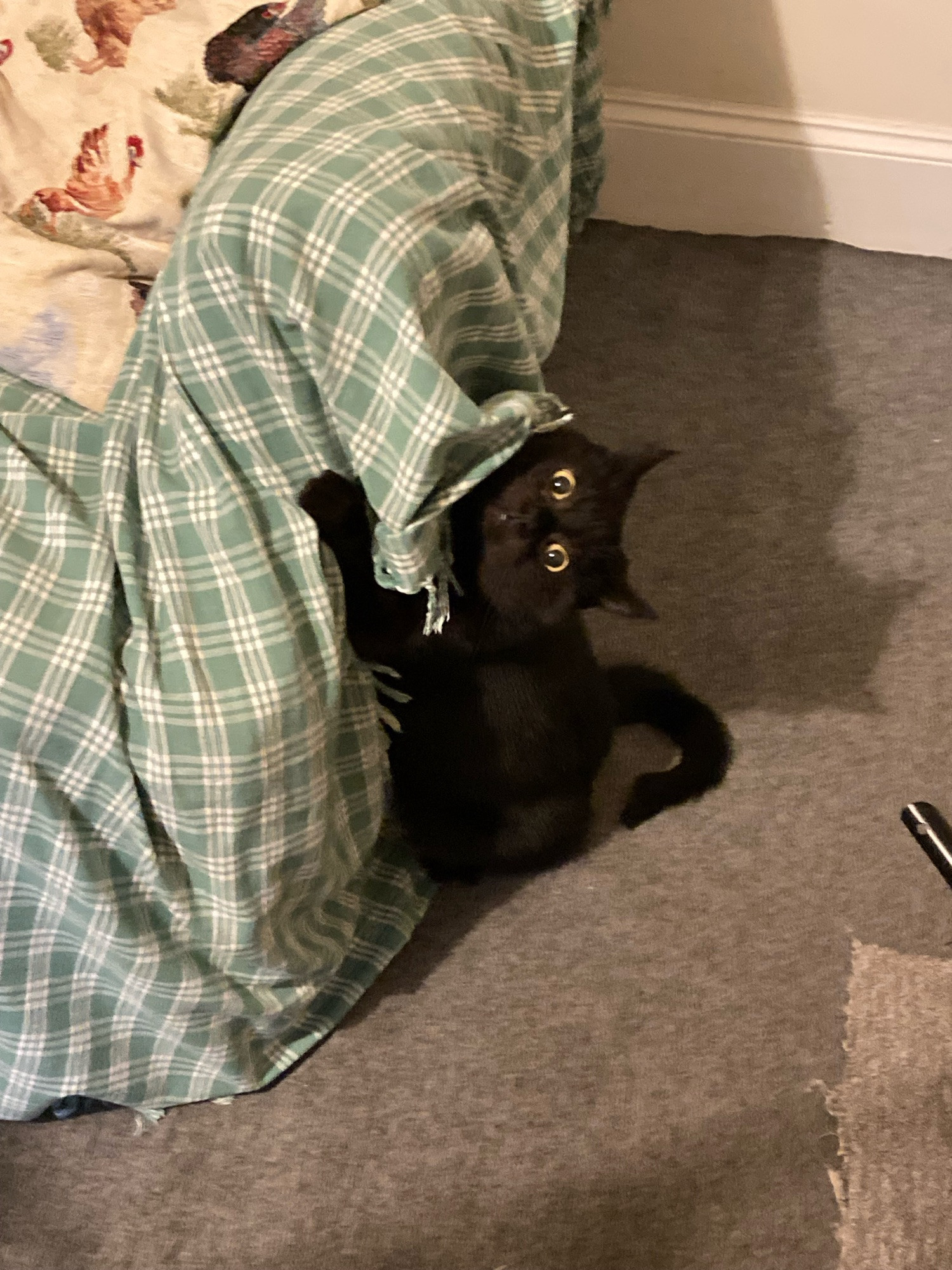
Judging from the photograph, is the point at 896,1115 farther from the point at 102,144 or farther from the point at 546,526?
the point at 102,144

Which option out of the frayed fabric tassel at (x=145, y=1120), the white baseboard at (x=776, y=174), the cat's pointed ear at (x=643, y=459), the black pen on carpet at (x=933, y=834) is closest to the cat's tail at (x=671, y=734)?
the black pen on carpet at (x=933, y=834)

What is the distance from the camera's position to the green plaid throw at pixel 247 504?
0.74 meters

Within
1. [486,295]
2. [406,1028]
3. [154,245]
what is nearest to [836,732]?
[406,1028]

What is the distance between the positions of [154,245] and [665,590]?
836 millimetres

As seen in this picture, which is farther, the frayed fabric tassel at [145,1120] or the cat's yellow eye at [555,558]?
the frayed fabric tassel at [145,1120]

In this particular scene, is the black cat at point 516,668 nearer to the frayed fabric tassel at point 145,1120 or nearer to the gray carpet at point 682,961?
the gray carpet at point 682,961

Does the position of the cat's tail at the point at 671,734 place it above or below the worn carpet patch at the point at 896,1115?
above

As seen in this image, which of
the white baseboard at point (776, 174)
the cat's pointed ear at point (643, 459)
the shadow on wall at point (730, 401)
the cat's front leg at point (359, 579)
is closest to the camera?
the cat's front leg at point (359, 579)

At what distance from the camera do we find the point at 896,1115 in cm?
110

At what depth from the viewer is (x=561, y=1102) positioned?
1116 millimetres

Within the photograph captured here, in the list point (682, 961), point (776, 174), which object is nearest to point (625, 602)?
point (682, 961)

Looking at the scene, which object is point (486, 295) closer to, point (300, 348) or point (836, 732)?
point (300, 348)

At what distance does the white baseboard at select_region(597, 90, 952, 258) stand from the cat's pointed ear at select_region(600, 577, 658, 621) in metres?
1.12

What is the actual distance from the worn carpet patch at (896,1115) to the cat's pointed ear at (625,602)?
0.56 metres
